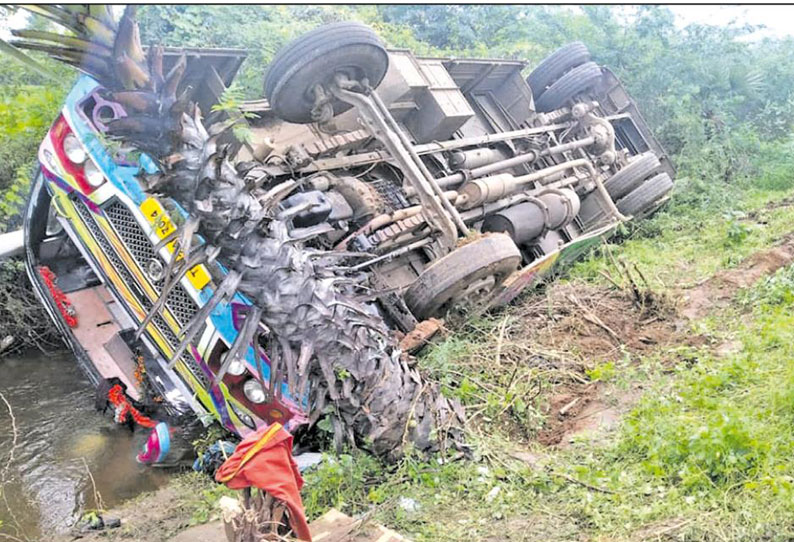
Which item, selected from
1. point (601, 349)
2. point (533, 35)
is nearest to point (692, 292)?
point (601, 349)

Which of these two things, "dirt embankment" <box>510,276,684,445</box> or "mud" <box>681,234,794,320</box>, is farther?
"mud" <box>681,234,794,320</box>

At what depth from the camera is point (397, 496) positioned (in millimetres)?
3545

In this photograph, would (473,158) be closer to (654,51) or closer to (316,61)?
(316,61)

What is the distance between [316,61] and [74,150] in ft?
5.99

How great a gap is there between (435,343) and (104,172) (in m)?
2.51

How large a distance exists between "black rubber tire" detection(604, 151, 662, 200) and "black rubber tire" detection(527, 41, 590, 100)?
1.63 metres

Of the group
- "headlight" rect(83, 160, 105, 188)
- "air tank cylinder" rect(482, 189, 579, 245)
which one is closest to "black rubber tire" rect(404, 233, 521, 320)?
"air tank cylinder" rect(482, 189, 579, 245)

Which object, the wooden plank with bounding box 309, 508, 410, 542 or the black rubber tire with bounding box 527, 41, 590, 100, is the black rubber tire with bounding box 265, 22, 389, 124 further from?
the black rubber tire with bounding box 527, 41, 590, 100

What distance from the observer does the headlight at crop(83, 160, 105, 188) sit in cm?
383

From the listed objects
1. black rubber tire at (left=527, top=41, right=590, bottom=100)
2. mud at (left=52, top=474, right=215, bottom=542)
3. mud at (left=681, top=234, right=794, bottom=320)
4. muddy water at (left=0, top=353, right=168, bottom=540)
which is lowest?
mud at (left=681, top=234, right=794, bottom=320)

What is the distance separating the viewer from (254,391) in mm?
3889

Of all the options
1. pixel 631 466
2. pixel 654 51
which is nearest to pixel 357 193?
pixel 631 466

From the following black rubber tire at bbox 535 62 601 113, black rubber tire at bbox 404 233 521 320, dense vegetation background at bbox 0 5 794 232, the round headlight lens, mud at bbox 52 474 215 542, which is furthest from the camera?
dense vegetation background at bbox 0 5 794 232

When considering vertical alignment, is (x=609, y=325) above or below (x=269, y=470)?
below
